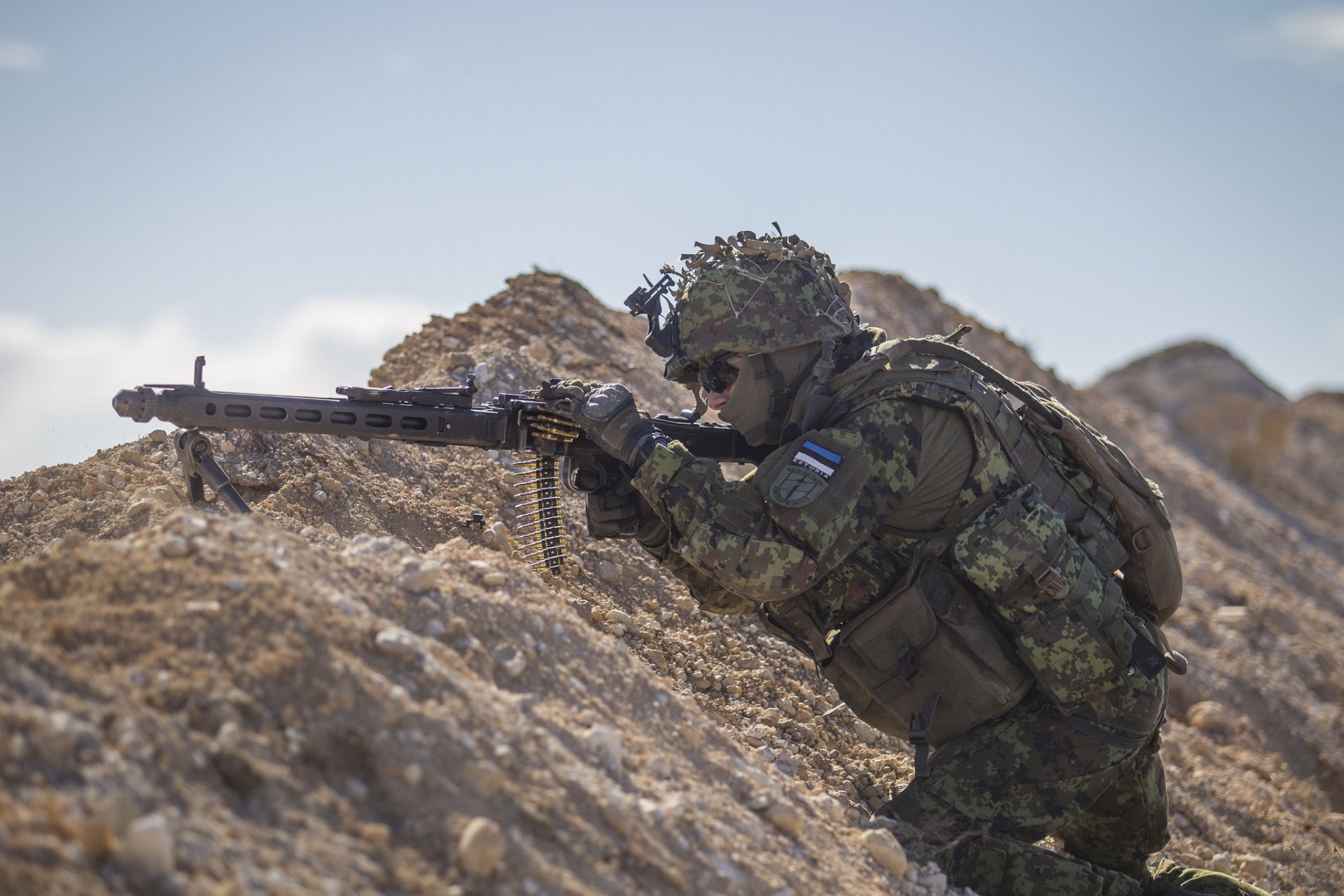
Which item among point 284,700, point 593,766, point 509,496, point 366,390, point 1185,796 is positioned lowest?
point 1185,796

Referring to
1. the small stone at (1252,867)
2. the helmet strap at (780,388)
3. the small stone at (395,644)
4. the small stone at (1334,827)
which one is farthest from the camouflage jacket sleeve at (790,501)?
the small stone at (1334,827)

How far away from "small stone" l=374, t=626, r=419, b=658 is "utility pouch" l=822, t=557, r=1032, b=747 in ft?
7.02

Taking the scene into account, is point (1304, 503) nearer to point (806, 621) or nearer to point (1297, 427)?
point (1297, 427)

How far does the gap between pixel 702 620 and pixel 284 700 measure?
144 inches

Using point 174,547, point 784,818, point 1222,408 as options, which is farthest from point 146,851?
point 1222,408

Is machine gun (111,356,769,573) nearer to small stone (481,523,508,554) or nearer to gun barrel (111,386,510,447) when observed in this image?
gun barrel (111,386,510,447)

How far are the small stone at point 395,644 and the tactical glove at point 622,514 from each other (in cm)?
189

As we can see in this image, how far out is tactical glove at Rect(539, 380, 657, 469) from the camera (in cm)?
460

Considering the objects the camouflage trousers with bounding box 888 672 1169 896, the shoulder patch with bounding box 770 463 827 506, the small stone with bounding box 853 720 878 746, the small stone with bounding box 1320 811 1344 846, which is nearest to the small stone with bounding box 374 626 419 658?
the shoulder patch with bounding box 770 463 827 506

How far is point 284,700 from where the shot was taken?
2.73 m

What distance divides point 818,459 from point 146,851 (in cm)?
275

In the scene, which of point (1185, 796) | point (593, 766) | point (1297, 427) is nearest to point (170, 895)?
point (593, 766)

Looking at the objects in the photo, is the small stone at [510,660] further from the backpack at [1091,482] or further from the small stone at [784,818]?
the backpack at [1091,482]

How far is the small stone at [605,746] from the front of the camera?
3256 mm
